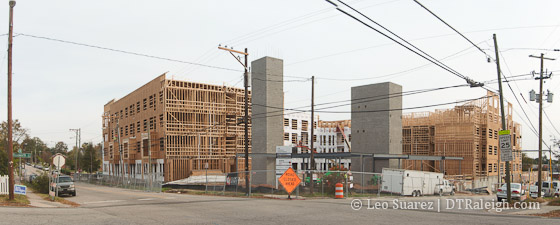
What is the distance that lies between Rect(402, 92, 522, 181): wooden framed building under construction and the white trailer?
13833 millimetres

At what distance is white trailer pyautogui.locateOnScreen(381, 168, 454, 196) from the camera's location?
35.5 metres

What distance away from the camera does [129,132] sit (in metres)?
72.2

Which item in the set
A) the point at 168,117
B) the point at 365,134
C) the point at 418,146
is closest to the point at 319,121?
the point at 418,146

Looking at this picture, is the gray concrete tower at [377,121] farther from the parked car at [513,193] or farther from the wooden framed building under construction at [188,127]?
the wooden framed building under construction at [188,127]

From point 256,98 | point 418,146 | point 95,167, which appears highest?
point 256,98

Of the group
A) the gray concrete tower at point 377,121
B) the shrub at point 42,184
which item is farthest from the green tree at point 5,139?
the gray concrete tower at point 377,121

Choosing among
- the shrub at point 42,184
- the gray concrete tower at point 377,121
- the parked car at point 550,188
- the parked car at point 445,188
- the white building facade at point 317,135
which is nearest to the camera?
the shrub at point 42,184

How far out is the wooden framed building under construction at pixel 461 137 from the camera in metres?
55.6

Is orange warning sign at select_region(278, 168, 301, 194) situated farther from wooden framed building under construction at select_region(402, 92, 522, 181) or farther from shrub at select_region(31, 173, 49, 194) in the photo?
wooden framed building under construction at select_region(402, 92, 522, 181)

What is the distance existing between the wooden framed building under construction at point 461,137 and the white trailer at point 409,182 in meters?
13.8

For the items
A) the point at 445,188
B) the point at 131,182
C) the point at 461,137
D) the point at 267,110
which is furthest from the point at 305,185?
the point at 461,137

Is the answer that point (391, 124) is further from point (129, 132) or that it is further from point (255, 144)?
point (129, 132)

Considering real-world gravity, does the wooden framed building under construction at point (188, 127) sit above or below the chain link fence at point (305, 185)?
above

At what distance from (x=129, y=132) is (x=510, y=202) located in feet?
203
